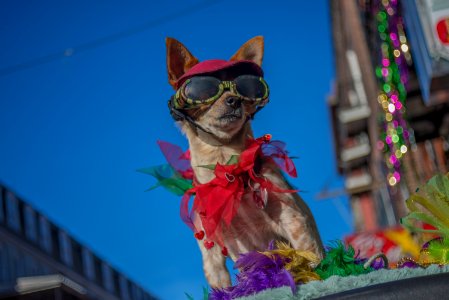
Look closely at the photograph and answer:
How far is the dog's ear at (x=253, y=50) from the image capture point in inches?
182

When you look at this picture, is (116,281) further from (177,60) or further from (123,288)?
(177,60)

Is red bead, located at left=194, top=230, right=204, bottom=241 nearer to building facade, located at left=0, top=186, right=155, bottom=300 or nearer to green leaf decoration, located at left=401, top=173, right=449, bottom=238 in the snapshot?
green leaf decoration, located at left=401, top=173, right=449, bottom=238

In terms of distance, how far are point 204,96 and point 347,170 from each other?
22828mm

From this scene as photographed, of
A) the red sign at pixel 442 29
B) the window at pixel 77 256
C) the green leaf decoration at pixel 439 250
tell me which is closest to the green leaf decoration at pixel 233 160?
the green leaf decoration at pixel 439 250

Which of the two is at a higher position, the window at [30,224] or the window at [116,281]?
the window at [30,224]

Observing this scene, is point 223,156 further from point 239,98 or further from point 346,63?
point 346,63

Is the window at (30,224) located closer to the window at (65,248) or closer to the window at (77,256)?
the window at (65,248)

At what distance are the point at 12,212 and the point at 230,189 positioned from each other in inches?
260

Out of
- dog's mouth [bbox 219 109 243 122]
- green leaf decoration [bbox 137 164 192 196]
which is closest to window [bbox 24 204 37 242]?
green leaf decoration [bbox 137 164 192 196]

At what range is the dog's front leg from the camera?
4156 mm

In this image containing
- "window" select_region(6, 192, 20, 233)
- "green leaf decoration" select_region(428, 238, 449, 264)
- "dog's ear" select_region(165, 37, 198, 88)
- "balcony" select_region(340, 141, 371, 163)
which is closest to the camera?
"green leaf decoration" select_region(428, 238, 449, 264)

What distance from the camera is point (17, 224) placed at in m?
9.97

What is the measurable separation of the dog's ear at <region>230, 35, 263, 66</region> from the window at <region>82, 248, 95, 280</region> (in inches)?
230

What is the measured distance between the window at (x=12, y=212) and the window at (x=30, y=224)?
0.12 metres
